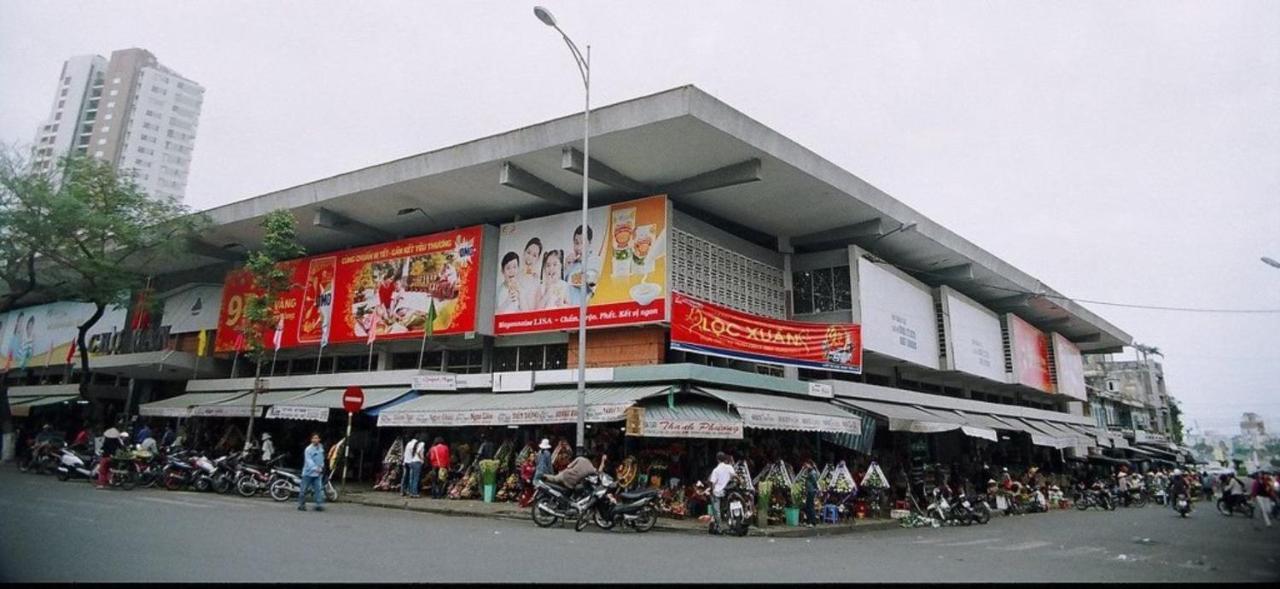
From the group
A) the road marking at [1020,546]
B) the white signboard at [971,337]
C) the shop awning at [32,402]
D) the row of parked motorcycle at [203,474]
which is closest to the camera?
the road marking at [1020,546]

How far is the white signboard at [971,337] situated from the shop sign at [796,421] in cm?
959

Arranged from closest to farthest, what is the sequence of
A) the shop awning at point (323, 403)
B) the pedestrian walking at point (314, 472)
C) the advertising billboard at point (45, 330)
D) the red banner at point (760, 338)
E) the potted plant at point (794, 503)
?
the pedestrian walking at point (314, 472) → the potted plant at point (794, 503) → the red banner at point (760, 338) → the shop awning at point (323, 403) → the advertising billboard at point (45, 330)

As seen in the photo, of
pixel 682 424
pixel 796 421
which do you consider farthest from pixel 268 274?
pixel 796 421

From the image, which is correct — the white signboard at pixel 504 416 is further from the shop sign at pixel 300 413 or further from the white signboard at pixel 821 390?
the white signboard at pixel 821 390

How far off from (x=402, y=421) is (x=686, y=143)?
33.0ft

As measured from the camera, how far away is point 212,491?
17.2 m

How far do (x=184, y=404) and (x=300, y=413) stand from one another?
22.7ft

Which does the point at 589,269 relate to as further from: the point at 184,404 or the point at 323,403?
the point at 184,404

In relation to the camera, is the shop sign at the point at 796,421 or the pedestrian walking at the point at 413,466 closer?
the shop sign at the point at 796,421

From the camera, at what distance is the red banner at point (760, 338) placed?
16438mm

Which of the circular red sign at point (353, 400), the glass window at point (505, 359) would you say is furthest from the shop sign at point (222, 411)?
the glass window at point (505, 359)

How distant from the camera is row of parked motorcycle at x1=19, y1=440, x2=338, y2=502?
633 inches

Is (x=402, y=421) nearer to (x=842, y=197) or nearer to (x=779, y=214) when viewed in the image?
(x=779, y=214)

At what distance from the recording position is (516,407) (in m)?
16.5
